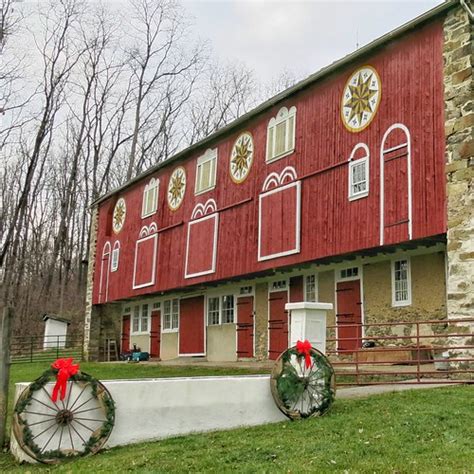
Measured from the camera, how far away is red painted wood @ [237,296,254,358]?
57.8ft

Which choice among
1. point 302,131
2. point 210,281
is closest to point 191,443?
point 302,131

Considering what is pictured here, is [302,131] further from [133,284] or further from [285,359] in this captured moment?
[133,284]

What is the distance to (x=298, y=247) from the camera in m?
14.4

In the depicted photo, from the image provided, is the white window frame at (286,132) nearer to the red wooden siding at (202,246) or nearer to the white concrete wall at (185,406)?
the red wooden siding at (202,246)

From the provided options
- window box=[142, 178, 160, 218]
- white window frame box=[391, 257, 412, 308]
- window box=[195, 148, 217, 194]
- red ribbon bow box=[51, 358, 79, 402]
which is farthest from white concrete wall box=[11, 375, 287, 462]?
window box=[142, 178, 160, 218]

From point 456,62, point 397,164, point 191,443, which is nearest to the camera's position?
point 191,443

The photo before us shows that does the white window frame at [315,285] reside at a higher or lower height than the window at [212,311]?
higher

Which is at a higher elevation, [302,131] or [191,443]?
[302,131]

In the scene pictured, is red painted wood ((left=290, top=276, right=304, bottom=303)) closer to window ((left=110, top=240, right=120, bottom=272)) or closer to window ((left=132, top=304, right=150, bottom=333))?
window ((left=132, top=304, right=150, bottom=333))

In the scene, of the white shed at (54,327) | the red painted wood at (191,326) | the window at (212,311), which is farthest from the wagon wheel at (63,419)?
the white shed at (54,327)

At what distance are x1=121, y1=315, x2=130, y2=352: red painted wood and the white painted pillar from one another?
17.5 m

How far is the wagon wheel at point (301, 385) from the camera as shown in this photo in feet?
24.6

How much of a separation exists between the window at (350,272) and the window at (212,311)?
6007mm

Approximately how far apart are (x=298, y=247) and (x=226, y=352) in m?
5.65
